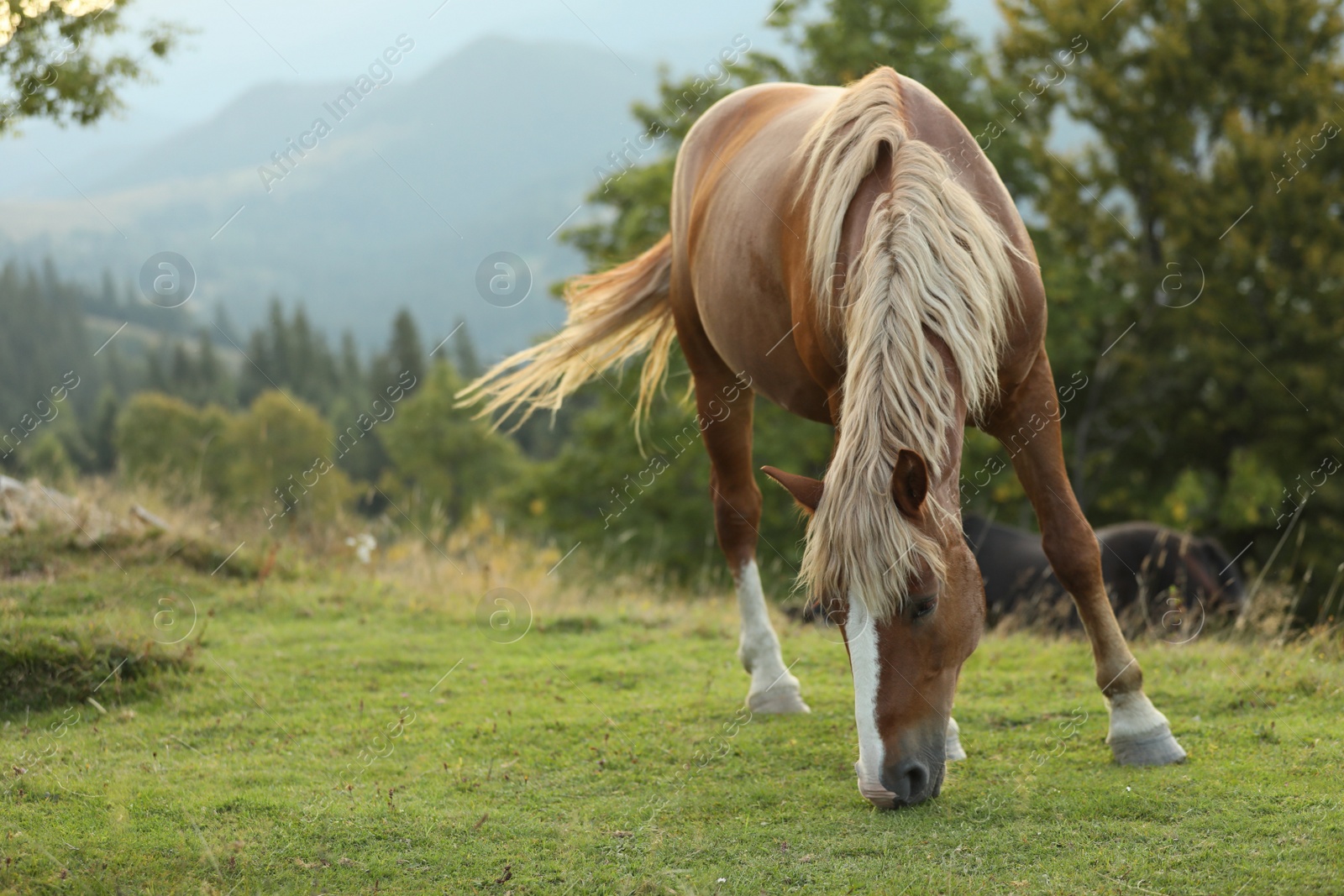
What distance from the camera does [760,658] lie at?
5184 mm

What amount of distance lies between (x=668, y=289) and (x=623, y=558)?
10420 mm

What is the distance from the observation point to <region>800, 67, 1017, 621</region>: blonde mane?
121 inches

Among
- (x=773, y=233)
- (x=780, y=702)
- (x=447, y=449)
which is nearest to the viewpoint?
(x=773, y=233)

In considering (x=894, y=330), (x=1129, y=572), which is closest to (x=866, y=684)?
(x=894, y=330)

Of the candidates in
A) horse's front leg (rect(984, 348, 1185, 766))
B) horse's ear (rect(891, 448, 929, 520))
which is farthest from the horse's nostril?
A: horse's front leg (rect(984, 348, 1185, 766))

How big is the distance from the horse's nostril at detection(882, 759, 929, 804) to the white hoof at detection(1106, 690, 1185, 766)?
1104 millimetres

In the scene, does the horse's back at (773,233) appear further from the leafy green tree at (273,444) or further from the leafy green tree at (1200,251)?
the leafy green tree at (273,444)

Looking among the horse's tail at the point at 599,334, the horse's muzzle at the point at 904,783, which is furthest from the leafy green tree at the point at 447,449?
the horse's muzzle at the point at 904,783

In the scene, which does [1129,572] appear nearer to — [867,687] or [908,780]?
[908,780]

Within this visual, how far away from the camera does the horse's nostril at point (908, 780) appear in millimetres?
3195

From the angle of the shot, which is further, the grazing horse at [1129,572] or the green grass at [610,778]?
the grazing horse at [1129,572]

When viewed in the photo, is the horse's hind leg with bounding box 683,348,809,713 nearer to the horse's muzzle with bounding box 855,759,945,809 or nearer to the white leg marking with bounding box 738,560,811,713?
the white leg marking with bounding box 738,560,811,713

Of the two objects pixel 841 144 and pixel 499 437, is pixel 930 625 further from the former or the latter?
pixel 499 437

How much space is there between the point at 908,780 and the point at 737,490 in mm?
2455
